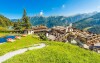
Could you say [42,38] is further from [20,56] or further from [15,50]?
[20,56]

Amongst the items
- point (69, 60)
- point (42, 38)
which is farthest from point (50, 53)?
point (42, 38)

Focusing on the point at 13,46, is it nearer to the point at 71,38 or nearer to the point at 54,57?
the point at 54,57

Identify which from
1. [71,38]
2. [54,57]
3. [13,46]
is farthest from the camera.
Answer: [71,38]

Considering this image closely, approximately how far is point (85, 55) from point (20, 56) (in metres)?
11.2

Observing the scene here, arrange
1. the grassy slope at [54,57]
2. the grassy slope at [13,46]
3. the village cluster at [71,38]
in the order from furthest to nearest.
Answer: the village cluster at [71,38] < the grassy slope at [13,46] < the grassy slope at [54,57]

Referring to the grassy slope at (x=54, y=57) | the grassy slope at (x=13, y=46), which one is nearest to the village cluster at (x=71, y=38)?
the grassy slope at (x=13, y=46)

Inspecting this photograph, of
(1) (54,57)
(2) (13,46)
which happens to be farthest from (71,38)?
(1) (54,57)

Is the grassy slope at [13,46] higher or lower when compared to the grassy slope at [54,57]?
higher

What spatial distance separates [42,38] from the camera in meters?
54.7

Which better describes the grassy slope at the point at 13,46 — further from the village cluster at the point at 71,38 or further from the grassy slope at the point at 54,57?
the village cluster at the point at 71,38

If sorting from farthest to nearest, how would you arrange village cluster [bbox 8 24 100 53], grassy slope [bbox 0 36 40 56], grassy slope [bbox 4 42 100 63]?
village cluster [bbox 8 24 100 53]
grassy slope [bbox 0 36 40 56]
grassy slope [bbox 4 42 100 63]

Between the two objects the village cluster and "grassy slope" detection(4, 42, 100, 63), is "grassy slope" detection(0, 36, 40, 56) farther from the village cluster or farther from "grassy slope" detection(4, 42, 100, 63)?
the village cluster

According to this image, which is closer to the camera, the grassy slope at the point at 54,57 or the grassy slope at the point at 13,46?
the grassy slope at the point at 54,57

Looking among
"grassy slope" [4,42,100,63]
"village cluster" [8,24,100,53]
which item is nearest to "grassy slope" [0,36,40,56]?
"grassy slope" [4,42,100,63]
